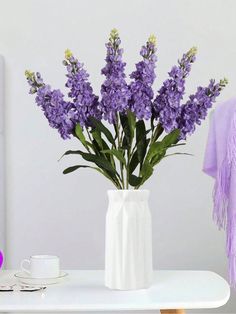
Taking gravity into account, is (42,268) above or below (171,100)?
below

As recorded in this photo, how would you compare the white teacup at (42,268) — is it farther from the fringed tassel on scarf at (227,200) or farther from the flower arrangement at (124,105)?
the fringed tassel on scarf at (227,200)

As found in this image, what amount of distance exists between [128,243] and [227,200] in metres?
0.43

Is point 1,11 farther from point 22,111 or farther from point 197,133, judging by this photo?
point 197,133

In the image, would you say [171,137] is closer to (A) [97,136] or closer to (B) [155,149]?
(B) [155,149]

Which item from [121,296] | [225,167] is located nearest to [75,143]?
[225,167]

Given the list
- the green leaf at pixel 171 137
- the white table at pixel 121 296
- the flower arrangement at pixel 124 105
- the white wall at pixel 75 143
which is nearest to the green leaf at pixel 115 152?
the flower arrangement at pixel 124 105

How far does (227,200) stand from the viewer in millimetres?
1551

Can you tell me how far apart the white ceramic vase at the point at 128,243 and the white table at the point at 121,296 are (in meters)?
0.03

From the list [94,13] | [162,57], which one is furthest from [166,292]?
[94,13]

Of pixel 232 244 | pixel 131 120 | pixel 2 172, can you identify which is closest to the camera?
pixel 131 120

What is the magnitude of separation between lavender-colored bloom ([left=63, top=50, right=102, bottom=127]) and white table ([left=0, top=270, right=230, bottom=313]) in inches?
15.0

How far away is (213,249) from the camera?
6.58ft

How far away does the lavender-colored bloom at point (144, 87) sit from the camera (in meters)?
1.25

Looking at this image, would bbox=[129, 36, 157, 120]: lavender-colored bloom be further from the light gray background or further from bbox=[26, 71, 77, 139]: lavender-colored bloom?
the light gray background
